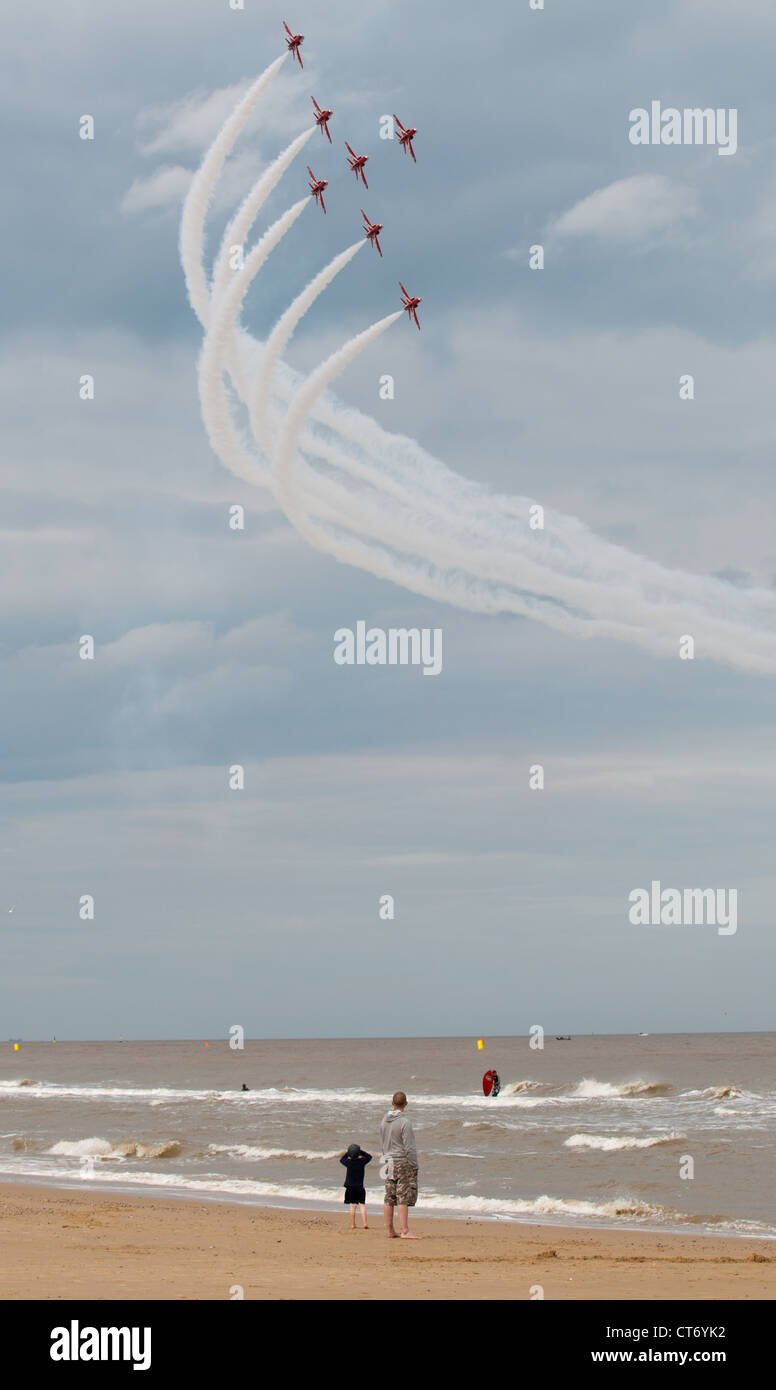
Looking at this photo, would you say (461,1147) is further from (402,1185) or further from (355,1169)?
(402,1185)

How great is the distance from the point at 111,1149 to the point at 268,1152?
5.15 m

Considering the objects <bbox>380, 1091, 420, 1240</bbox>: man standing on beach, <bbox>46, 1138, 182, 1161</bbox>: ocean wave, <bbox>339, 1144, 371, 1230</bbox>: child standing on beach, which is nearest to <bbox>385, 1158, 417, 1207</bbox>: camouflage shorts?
<bbox>380, 1091, 420, 1240</bbox>: man standing on beach

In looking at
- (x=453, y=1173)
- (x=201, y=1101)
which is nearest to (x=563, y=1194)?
(x=453, y=1173)

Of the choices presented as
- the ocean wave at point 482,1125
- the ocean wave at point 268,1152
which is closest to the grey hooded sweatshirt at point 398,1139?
the ocean wave at point 268,1152

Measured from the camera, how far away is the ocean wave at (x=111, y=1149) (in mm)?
35719

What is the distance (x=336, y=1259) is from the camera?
51.7 feet

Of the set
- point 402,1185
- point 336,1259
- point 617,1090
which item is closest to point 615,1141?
point 402,1185

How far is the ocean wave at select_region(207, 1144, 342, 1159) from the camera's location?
3462cm

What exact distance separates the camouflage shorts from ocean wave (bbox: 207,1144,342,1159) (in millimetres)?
17278

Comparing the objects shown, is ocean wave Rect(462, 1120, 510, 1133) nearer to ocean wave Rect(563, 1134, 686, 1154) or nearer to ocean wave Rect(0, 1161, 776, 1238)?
ocean wave Rect(563, 1134, 686, 1154)

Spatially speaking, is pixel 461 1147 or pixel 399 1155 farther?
pixel 461 1147

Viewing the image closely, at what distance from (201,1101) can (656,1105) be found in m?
21.7
